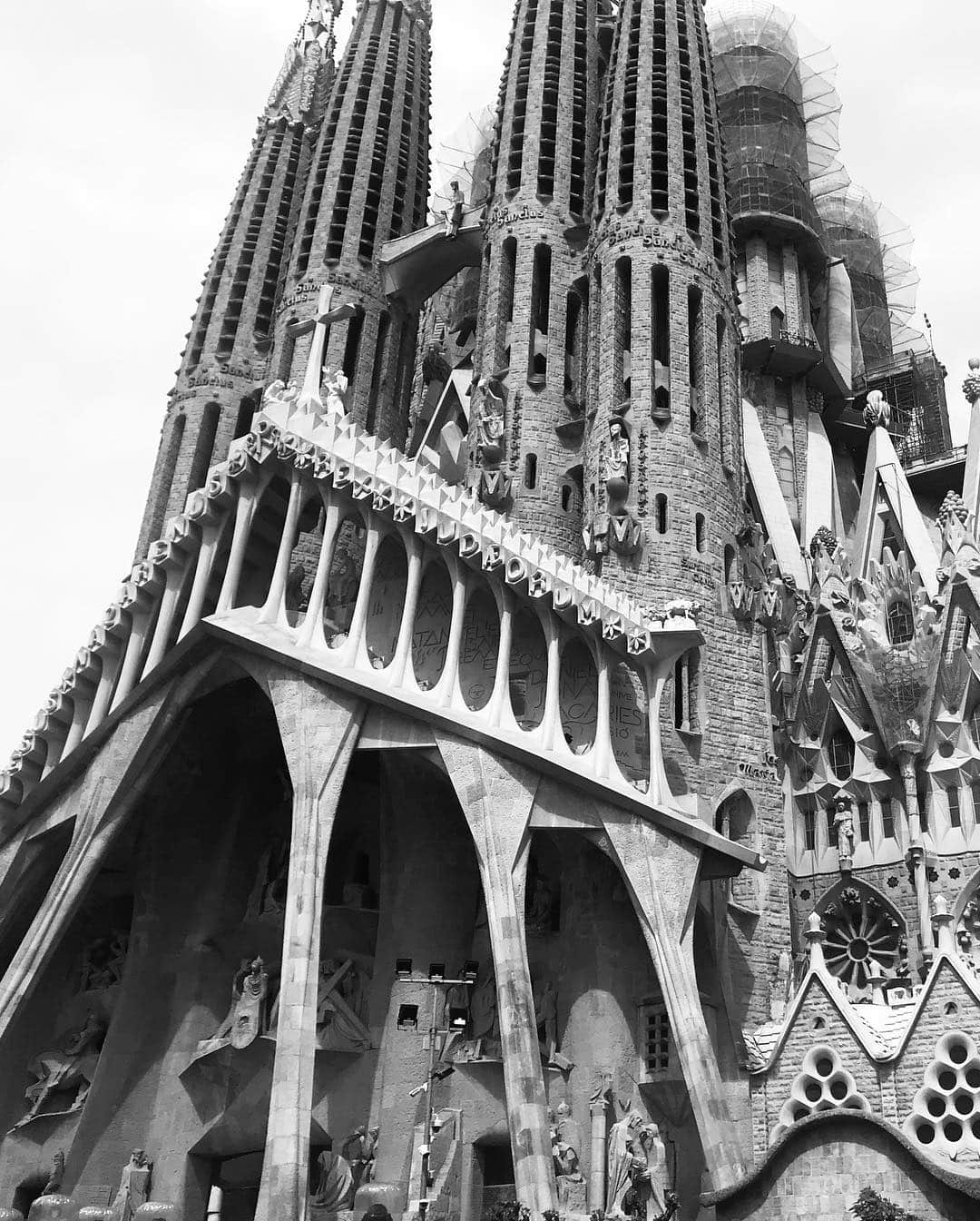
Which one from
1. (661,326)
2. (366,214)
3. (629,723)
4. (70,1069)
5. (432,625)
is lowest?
(70,1069)

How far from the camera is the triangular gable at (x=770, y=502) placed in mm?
Result: 29641

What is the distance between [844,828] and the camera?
22.9 metres

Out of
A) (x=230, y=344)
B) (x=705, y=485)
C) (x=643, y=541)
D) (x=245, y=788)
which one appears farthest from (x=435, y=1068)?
(x=230, y=344)

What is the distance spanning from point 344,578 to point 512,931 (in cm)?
844

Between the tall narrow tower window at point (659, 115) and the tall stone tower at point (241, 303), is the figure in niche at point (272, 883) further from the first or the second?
the tall narrow tower window at point (659, 115)

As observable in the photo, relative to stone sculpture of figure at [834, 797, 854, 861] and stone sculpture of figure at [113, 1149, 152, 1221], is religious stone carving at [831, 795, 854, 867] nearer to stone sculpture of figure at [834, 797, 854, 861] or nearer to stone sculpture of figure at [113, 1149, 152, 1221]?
stone sculpture of figure at [834, 797, 854, 861]

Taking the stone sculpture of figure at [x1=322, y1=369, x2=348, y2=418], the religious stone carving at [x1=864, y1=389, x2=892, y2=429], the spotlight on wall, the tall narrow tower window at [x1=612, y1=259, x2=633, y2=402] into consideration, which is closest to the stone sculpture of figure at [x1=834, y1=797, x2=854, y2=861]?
the spotlight on wall

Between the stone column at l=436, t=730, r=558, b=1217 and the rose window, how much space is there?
6.26 metres

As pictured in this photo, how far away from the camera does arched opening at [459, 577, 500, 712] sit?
2141cm

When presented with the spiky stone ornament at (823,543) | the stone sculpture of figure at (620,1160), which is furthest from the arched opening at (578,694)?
the spiky stone ornament at (823,543)

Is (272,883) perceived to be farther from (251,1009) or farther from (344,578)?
(344,578)

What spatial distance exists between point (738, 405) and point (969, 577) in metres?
4.81

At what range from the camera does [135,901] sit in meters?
23.0

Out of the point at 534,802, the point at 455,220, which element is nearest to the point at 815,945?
the point at 534,802
